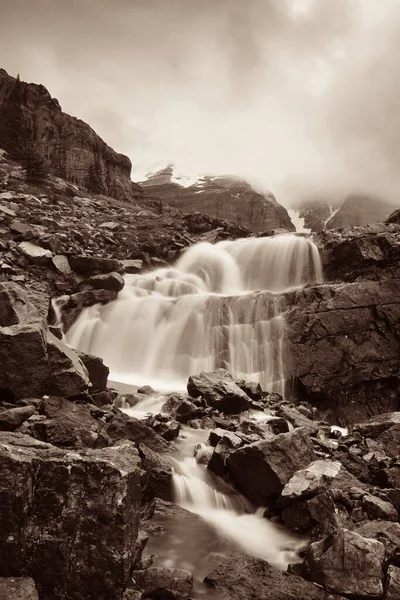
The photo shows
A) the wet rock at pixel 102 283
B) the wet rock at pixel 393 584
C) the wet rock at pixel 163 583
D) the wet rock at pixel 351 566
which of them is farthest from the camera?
the wet rock at pixel 102 283

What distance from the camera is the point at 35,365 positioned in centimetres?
1057

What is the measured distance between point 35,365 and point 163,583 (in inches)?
255

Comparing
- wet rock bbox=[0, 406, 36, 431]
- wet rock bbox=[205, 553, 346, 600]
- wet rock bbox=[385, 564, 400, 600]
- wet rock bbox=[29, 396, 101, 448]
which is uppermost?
wet rock bbox=[0, 406, 36, 431]

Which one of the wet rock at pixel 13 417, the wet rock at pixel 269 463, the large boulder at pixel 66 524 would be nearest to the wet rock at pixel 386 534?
the wet rock at pixel 269 463

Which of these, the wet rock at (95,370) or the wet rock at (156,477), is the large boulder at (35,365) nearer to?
the wet rock at (95,370)

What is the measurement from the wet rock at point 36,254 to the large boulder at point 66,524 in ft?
70.2

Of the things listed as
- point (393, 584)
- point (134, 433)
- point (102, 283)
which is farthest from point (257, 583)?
point (102, 283)

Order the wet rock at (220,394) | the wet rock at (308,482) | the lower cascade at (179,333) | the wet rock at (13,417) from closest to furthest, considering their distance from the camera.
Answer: the wet rock at (308,482) < the wet rock at (13,417) < the wet rock at (220,394) < the lower cascade at (179,333)

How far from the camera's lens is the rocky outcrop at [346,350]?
2088cm

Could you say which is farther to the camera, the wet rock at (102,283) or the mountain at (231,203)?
the mountain at (231,203)

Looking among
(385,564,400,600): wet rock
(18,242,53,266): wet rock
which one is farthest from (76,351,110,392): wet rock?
(18,242,53,266): wet rock

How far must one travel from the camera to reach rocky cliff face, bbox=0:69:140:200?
2250 inches

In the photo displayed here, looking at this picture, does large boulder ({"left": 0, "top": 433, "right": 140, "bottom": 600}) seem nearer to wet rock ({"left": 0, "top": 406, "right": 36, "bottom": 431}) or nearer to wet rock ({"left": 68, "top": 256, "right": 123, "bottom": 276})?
wet rock ({"left": 0, "top": 406, "right": 36, "bottom": 431})

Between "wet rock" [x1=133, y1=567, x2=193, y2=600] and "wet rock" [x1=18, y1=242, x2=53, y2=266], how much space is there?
2171 cm
